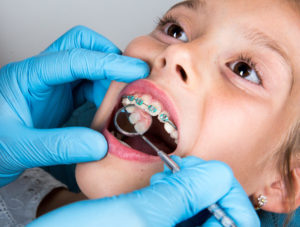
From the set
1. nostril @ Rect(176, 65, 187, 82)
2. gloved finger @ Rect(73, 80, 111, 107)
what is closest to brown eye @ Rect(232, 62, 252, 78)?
nostril @ Rect(176, 65, 187, 82)

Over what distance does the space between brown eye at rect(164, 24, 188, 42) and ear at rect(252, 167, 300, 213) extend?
69cm

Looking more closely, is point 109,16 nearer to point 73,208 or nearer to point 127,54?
point 127,54

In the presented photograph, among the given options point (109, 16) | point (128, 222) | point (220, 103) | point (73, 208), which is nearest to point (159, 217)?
point (128, 222)

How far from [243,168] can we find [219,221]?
0.31m

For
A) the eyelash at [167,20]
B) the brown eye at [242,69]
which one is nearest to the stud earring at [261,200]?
the brown eye at [242,69]

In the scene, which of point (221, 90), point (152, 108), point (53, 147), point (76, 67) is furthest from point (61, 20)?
point (221, 90)

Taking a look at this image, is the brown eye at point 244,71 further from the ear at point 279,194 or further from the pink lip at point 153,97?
the ear at point 279,194

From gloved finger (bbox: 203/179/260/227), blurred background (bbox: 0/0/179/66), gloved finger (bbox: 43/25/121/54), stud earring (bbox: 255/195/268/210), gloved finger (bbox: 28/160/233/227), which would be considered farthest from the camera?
blurred background (bbox: 0/0/179/66)

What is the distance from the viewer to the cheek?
121cm

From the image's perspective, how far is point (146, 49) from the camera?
124 cm

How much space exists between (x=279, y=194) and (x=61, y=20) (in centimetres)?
159

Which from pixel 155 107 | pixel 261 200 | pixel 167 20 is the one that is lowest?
pixel 261 200

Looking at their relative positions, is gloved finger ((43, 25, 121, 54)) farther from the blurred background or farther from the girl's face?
the blurred background

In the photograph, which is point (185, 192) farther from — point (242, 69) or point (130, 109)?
point (242, 69)
